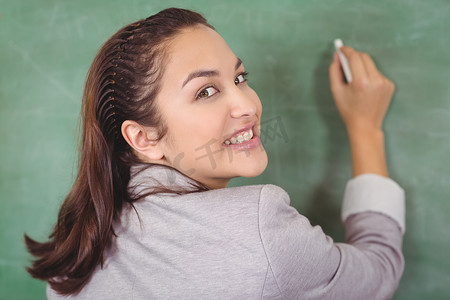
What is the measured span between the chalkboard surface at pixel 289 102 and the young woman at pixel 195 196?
0.20ft

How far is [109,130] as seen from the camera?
91cm

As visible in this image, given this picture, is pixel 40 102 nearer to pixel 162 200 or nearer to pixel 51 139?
pixel 51 139

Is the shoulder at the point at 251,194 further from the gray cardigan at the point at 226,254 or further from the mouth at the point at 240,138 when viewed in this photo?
the mouth at the point at 240,138

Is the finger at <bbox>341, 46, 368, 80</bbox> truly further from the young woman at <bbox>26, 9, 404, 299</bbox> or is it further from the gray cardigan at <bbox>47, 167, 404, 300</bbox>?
the gray cardigan at <bbox>47, 167, 404, 300</bbox>

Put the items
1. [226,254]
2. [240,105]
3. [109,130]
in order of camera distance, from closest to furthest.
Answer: [226,254], [240,105], [109,130]

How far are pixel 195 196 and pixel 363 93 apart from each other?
0.47 metres

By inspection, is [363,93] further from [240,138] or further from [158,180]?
[158,180]

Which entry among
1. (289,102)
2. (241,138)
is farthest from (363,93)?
(241,138)

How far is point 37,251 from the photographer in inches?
43.5

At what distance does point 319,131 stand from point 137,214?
1.66 ft

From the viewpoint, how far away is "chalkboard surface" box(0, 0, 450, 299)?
96cm

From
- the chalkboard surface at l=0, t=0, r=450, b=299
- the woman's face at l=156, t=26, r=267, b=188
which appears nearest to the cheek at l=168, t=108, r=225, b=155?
the woman's face at l=156, t=26, r=267, b=188

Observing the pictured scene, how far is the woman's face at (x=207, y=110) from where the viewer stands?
31.4 inches

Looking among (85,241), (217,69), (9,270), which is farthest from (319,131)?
(9,270)
